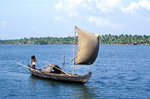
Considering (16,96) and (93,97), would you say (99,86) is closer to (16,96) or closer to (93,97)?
(93,97)

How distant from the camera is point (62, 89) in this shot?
3312 cm

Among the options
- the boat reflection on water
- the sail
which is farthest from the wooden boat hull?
the sail

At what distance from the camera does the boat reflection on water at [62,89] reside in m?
30.2

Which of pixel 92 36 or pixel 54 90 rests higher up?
pixel 92 36

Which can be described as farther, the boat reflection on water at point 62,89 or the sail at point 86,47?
the sail at point 86,47

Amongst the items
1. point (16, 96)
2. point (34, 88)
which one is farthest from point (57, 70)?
point (16, 96)

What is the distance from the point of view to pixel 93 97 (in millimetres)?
29750

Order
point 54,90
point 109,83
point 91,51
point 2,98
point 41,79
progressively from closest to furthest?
point 2,98 < point 54,90 < point 91,51 < point 109,83 < point 41,79

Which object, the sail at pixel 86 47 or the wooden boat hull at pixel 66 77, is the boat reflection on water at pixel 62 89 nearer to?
the wooden boat hull at pixel 66 77

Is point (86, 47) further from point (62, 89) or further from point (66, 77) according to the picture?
point (62, 89)

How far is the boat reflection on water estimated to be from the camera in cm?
3025

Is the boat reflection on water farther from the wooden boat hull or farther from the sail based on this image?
the sail

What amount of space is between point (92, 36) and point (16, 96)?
11.5 meters

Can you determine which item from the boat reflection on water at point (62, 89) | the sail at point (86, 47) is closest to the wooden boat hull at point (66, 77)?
the boat reflection on water at point (62, 89)
